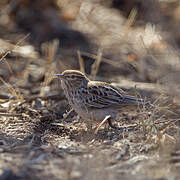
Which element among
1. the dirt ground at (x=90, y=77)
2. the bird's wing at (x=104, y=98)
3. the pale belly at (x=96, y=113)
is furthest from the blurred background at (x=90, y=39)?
the pale belly at (x=96, y=113)

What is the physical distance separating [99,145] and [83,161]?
3.87ft

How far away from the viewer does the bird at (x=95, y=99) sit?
7.74 metres

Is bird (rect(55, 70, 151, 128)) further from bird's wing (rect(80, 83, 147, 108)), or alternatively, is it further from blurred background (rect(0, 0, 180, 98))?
blurred background (rect(0, 0, 180, 98))

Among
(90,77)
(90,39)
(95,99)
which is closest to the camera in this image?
(95,99)

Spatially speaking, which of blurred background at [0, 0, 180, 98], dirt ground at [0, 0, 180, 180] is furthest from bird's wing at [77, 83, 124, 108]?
blurred background at [0, 0, 180, 98]

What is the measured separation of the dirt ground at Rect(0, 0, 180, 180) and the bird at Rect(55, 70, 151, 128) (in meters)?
0.27

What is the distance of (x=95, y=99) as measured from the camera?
7.85 m

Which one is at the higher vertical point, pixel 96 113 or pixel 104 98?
pixel 104 98

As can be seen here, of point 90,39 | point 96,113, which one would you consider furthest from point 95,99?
point 90,39

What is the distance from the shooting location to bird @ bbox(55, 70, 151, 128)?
774 centimetres

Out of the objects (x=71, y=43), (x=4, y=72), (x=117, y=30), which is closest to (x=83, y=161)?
(x=4, y=72)

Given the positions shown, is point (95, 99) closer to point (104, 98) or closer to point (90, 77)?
point (104, 98)

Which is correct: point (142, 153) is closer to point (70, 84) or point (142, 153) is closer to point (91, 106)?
point (91, 106)

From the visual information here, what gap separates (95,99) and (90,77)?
2.09 m
